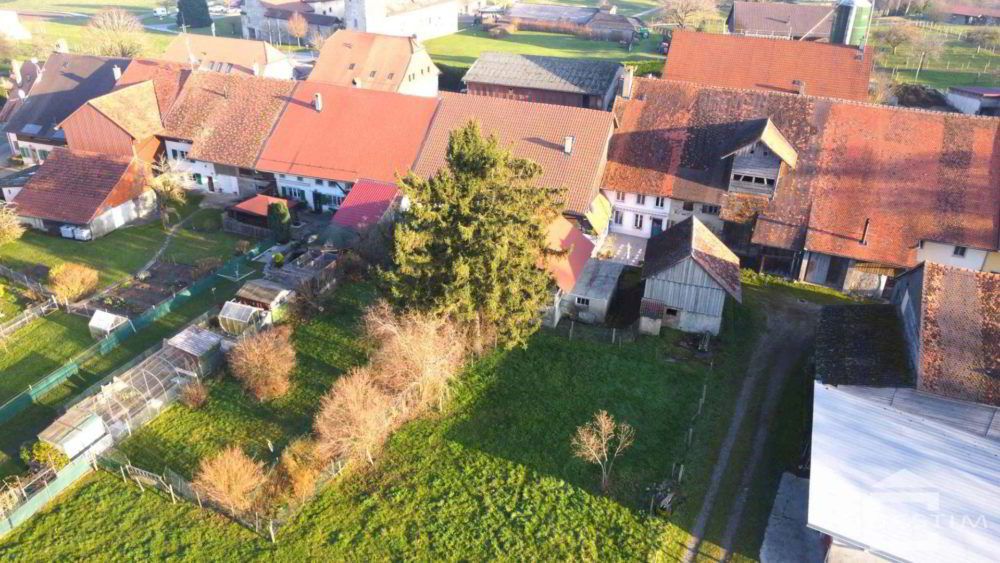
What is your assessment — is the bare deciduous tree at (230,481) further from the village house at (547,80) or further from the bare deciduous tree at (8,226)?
the village house at (547,80)

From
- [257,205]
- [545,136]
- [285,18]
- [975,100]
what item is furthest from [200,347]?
[285,18]

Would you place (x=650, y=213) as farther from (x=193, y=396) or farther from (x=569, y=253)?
(x=193, y=396)

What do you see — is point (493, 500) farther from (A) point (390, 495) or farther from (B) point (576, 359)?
(B) point (576, 359)

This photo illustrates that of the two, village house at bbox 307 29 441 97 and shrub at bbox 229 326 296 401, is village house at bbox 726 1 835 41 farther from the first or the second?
shrub at bbox 229 326 296 401

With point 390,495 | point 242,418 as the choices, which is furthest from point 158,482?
point 390,495

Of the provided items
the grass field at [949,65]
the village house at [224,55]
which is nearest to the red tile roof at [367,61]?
the village house at [224,55]

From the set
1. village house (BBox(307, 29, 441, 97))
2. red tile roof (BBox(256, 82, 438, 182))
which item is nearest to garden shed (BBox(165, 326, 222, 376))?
red tile roof (BBox(256, 82, 438, 182))
